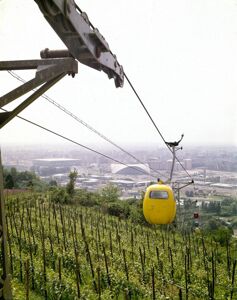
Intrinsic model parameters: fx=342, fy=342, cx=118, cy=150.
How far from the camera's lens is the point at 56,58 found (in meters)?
3.45

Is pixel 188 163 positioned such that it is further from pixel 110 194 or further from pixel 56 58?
pixel 56 58

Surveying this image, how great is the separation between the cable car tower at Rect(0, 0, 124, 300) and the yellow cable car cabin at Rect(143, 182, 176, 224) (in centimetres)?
547

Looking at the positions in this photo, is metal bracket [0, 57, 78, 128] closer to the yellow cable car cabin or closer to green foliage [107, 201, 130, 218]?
the yellow cable car cabin

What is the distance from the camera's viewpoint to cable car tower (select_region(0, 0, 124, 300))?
9.63 ft

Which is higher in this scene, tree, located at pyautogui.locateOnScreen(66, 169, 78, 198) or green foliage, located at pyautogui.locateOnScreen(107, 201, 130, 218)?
tree, located at pyautogui.locateOnScreen(66, 169, 78, 198)

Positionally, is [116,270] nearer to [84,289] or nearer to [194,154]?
[84,289]

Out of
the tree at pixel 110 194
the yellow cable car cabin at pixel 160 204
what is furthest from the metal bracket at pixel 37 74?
the tree at pixel 110 194

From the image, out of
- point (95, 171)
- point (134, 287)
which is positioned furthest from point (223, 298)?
point (95, 171)

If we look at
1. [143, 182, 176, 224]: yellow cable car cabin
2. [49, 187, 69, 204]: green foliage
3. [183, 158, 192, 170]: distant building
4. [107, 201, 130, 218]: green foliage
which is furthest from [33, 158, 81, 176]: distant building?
[143, 182, 176, 224]: yellow cable car cabin

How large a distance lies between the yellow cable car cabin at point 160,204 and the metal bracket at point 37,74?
5.92 meters

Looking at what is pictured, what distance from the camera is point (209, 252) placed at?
52.4 feet

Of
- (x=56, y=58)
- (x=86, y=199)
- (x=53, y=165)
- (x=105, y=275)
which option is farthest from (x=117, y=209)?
(x=53, y=165)

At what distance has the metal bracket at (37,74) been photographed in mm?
2955

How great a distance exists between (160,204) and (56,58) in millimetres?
6191
